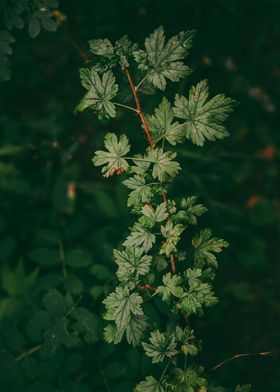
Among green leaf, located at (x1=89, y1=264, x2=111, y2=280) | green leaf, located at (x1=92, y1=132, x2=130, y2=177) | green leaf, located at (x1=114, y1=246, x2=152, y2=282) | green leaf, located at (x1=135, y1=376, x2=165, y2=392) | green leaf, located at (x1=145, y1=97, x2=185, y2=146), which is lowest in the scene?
green leaf, located at (x1=89, y1=264, x2=111, y2=280)

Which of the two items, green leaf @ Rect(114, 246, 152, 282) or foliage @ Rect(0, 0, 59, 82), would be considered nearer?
green leaf @ Rect(114, 246, 152, 282)

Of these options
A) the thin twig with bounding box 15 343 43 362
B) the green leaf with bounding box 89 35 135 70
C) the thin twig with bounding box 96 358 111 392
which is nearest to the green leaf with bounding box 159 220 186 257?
the green leaf with bounding box 89 35 135 70

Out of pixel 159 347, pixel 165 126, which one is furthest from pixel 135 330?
pixel 165 126

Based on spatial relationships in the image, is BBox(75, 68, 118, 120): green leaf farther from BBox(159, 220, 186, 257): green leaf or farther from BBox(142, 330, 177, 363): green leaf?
BBox(142, 330, 177, 363): green leaf

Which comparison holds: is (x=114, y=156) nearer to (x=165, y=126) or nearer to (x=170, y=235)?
(x=165, y=126)

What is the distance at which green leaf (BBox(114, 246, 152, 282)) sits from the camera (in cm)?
136

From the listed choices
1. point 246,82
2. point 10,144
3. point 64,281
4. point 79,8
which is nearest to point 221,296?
point 64,281

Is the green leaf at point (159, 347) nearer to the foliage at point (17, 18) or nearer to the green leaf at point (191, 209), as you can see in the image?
the green leaf at point (191, 209)

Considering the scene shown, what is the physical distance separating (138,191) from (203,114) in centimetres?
34

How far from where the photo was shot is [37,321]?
5.88 feet

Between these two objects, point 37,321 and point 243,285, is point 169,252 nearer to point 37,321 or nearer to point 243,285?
point 37,321

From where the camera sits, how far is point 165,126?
1418 mm

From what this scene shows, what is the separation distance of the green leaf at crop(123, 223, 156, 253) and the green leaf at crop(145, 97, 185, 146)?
1.03 feet

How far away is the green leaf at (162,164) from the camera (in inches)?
53.0
